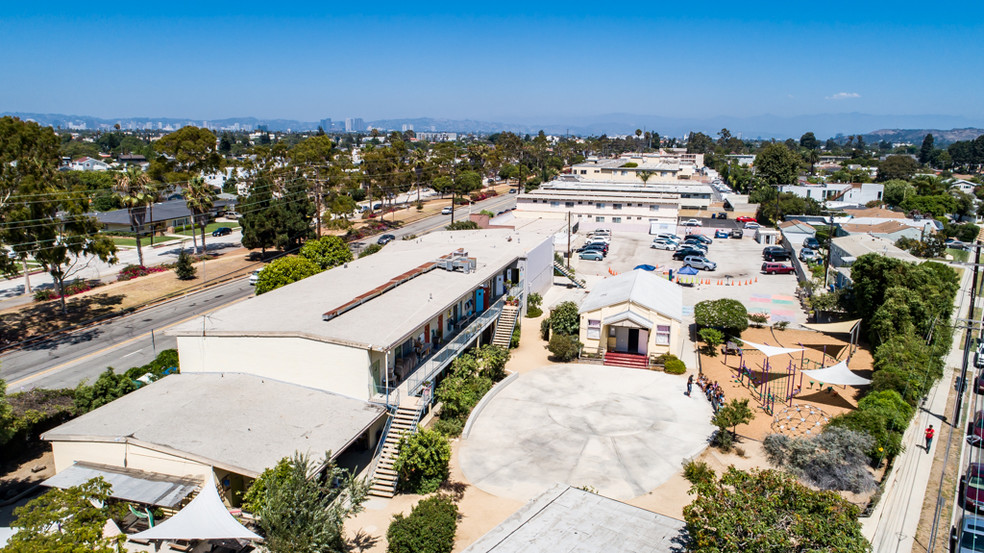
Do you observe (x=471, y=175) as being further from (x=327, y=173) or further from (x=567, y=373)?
(x=567, y=373)

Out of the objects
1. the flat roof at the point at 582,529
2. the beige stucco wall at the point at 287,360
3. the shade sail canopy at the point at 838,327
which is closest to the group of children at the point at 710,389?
the shade sail canopy at the point at 838,327

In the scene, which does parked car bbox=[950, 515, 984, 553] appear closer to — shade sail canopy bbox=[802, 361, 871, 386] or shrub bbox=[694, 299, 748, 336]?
shade sail canopy bbox=[802, 361, 871, 386]

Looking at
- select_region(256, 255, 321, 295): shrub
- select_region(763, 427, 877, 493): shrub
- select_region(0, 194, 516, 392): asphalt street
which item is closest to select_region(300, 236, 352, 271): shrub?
select_region(256, 255, 321, 295): shrub

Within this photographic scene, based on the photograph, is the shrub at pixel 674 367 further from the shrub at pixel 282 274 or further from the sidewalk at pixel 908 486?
the shrub at pixel 282 274

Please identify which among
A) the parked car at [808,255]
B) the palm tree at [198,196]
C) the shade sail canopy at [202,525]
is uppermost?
the palm tree at [198,196]

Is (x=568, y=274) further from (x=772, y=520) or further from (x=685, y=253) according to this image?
(x=772, y=520)

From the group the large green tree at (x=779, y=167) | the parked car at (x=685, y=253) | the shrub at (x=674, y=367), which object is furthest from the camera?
the large green tree at (x=779, y=167)
